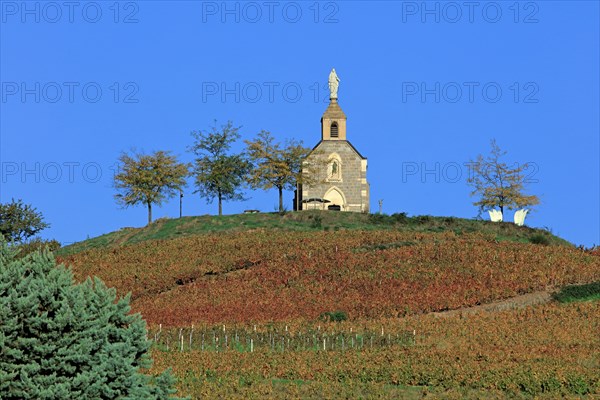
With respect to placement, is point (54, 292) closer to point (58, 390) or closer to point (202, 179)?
point (58, 390)

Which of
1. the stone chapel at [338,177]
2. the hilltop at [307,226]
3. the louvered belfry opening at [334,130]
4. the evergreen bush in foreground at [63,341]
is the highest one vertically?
the louvered belfry opening at [334,130]

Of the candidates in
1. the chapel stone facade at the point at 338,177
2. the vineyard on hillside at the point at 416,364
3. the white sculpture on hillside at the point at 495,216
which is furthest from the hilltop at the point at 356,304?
the chapel stone facade at the point at 338,177

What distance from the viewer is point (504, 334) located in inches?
1204

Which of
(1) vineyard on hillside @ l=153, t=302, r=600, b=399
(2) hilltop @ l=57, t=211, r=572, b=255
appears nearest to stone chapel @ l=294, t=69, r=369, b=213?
(2) hilltop @ l=57, t=211, r=572, b=255

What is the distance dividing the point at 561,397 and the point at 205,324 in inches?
596

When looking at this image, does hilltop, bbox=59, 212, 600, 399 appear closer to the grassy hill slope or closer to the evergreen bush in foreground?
the grassy hill slope

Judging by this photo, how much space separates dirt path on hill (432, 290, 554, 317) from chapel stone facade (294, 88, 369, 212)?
1335 inches

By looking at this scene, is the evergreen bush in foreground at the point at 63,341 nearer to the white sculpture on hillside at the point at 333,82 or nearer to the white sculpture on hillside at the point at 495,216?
the white sculpture on hillside at the point at 495,216

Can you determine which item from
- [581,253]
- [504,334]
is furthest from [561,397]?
[581,253]

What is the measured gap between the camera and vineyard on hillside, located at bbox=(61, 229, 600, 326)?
122ft

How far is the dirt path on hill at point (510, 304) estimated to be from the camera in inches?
1438

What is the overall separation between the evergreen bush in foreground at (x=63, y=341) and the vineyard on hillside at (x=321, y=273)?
59.3 ft

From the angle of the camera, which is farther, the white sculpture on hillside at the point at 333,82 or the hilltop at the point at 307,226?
the white sculpture on hillside at the point at 333,82

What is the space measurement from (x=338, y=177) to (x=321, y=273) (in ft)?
105
